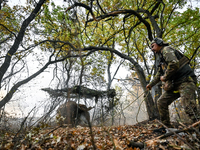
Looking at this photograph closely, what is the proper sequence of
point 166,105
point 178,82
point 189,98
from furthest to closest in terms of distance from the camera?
1. point 166,105
2. point 178,82
3. point 189,98

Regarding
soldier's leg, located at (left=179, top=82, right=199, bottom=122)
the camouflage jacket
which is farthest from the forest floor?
the camouflage jacket

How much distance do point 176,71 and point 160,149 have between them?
6.98ft

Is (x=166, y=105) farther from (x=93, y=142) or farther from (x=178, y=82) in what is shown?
(x=93, y=142)

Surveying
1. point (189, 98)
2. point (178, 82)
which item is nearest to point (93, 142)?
point (189, 98)

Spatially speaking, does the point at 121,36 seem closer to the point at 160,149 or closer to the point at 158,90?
the point at 158,90

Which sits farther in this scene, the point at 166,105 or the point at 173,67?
the point at 166,105

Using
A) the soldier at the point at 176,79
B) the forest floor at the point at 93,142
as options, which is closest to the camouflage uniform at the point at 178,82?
the soldier at the point at 176,79

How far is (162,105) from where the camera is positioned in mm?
3395

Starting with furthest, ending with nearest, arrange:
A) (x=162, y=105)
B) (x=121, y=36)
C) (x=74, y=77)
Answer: (x=74, y=77) < (x=121, y=36) < (x=162, y=105)

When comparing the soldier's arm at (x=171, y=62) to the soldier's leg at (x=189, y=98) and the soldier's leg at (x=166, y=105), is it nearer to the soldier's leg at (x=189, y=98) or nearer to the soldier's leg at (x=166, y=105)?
the soldier's leg at (x=189, y=98)

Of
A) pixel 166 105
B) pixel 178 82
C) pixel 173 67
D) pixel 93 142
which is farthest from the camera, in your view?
pixel 166 105

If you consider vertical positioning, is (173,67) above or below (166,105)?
above

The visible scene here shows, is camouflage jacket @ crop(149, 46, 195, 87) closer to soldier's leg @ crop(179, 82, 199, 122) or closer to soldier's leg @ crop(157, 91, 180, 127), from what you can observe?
soldier's leg @ crop(179, 82, 199, 122)

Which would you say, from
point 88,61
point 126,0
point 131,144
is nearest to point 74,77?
point 88,61
